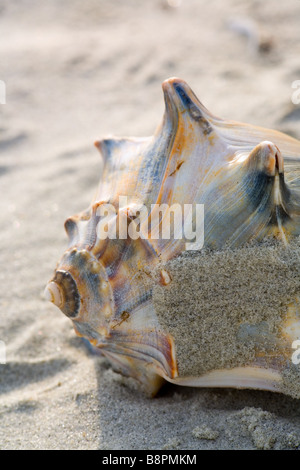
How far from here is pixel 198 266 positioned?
170 cm

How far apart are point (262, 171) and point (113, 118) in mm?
2172

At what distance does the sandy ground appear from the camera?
181 cm

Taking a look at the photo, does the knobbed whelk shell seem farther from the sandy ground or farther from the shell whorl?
the sandy ground

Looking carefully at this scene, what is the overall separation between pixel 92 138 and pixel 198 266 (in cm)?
200

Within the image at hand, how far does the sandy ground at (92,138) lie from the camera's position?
5.94 feet

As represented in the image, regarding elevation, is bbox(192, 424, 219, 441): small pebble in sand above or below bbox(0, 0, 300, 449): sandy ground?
below

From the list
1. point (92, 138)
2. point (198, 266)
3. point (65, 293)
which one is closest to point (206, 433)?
point (198, 266)

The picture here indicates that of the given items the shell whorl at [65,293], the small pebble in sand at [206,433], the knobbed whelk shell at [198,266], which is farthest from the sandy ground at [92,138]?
the shell whorl at [65,293]

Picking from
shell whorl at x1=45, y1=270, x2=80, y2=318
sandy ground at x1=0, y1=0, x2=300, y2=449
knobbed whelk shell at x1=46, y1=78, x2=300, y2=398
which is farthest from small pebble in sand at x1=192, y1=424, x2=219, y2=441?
shell whorl at x1=45, y1=270, x2=80, y2=318

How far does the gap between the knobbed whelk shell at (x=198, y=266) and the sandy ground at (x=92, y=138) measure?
16 cm

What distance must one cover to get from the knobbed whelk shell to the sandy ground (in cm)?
16

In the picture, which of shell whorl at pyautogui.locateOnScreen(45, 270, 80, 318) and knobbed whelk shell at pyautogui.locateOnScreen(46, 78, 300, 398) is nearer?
knobbed whelk shell at pyautogui.locateOnScreen(46, 78, 300, 398)

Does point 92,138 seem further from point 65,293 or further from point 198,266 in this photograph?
point 198,266

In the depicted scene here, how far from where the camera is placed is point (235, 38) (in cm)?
407
